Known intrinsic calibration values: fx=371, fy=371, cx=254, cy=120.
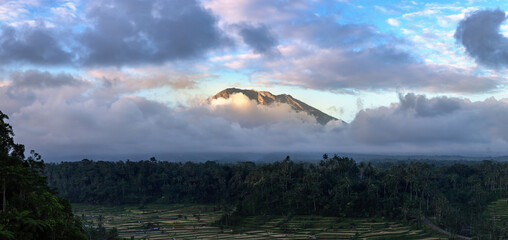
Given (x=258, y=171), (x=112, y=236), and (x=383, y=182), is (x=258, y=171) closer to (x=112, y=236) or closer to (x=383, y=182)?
(x=383, y=182)

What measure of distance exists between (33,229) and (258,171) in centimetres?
8895

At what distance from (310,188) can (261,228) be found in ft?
62.4

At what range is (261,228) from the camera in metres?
76.1

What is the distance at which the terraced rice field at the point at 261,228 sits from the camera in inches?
2729

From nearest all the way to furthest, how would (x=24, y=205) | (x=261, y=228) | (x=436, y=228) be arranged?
(x=24, y=205)
(x=436, y=228)
(x=261, y=228)

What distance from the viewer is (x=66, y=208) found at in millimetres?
29672

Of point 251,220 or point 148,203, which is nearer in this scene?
point 251,220

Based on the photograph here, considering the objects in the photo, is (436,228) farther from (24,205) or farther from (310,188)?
(24,205)

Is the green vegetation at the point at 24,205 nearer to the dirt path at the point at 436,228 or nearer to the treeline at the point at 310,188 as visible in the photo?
the treeline at the point at 310,188

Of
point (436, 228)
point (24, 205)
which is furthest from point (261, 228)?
point (24, 205)

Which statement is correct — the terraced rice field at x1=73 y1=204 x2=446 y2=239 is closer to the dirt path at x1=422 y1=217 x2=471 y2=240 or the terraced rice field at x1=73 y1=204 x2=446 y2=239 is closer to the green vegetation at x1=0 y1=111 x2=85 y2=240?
the dirt path at x1=422 y1=217 x2=471 y2=240

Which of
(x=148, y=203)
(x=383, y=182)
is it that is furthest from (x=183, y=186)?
(x=383, y=182)

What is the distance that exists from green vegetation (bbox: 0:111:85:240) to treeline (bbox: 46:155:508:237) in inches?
2269

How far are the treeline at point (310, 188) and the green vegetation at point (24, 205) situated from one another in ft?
189
